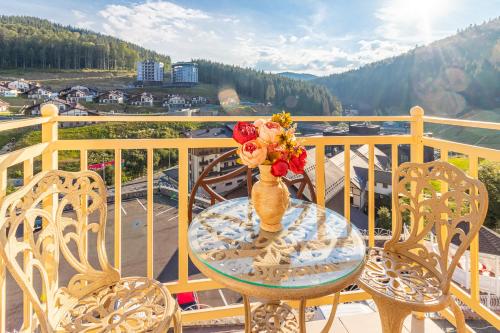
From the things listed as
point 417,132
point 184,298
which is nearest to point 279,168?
point 417,132

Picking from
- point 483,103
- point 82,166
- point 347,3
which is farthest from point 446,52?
point 82,166

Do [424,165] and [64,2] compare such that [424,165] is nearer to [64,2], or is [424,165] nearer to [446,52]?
[64,2]

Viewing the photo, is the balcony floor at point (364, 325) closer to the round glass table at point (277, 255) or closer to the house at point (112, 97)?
the round glass table at point (277, 255)

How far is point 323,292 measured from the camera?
0.98 metres

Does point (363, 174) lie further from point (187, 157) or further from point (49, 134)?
point (49, 134)

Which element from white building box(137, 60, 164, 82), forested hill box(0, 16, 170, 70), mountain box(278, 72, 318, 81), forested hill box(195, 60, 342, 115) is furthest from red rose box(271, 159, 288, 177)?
mountain box(278, 72, 318, 81)

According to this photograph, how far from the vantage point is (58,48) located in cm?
940

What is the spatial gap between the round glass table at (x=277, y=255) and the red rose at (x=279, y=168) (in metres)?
0.29

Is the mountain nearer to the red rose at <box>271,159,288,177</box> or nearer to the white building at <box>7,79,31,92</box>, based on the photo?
the white building at <box>7,79,31,92</box>

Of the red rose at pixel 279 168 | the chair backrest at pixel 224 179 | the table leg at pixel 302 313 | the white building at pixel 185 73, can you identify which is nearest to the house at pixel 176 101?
the white building at pixel 185 73

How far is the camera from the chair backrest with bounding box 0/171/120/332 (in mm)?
1035

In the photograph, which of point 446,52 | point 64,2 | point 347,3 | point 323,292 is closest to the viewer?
point 323,292

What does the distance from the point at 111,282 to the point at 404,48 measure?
830 inches

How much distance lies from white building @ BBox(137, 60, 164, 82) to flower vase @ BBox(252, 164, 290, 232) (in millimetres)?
9768
